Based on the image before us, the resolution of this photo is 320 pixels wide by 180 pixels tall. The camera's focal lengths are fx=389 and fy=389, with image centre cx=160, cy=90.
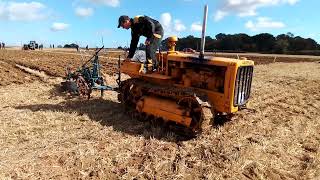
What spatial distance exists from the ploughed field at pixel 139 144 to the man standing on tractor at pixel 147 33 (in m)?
1.56

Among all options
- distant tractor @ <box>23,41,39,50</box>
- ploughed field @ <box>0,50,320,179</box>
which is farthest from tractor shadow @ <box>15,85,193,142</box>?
distant tractor @ <box>23,41,39,50</box>

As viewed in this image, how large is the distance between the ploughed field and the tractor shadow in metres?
0.02

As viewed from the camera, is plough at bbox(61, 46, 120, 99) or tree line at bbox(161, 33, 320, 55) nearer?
plough at bbox(61, 46, 120, 99)

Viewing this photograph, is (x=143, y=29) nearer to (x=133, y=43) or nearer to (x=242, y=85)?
(x=133, y=43)

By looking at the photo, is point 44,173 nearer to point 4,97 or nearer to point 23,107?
point 23,107

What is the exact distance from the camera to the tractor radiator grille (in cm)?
848

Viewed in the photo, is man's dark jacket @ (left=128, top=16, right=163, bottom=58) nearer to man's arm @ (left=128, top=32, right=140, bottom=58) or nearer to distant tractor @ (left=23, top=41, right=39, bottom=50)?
man's arm @ (left=128, top=32, right=140, bottom=58)

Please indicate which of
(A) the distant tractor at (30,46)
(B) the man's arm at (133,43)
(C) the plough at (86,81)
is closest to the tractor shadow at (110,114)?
(C) the plough at (86,81)

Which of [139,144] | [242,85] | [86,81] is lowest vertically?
[139,144]

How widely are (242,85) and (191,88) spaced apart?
1146 millimetres

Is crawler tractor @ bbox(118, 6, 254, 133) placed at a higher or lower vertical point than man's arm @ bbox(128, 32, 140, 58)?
lower

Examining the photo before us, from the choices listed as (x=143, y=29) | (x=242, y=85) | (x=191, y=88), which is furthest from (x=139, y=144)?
(x=143, y=29)

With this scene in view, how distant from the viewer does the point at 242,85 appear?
870 centimetres

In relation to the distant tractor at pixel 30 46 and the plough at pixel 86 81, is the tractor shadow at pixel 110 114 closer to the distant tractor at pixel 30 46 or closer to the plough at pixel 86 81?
the plough at pixel 86 81
